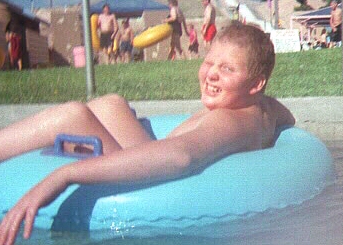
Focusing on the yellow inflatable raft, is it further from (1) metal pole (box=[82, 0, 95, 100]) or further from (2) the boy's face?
(2) the boy's face

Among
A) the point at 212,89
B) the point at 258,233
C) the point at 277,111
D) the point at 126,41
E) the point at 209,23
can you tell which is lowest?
the point at 126,41

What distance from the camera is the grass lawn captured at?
6.58 metres

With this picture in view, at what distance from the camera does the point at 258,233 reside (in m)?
2.29

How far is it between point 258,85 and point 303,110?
2613 millimetres

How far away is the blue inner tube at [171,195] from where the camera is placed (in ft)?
7.30

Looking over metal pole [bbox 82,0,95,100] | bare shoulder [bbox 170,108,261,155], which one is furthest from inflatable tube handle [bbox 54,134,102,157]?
metal pole [bbox 82,0,95,100]

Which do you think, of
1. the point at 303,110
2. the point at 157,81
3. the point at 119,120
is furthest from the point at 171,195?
the point at 157,81

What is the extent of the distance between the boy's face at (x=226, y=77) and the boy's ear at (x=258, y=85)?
0.06ft

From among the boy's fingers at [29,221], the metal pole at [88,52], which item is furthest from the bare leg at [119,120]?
the metal pole at [88,52]

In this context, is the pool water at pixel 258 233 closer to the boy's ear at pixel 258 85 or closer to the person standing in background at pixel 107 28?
the boy's ear at pixel 258 85

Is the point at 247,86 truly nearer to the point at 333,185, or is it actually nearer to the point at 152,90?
the point at 333,185

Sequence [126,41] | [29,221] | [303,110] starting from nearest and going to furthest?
1. [29,221]
2. [303,110]
3. [126,41]

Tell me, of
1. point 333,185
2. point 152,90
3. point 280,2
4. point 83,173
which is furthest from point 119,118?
point 280,2

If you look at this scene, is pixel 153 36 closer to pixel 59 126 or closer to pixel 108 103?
pixel 108 103
